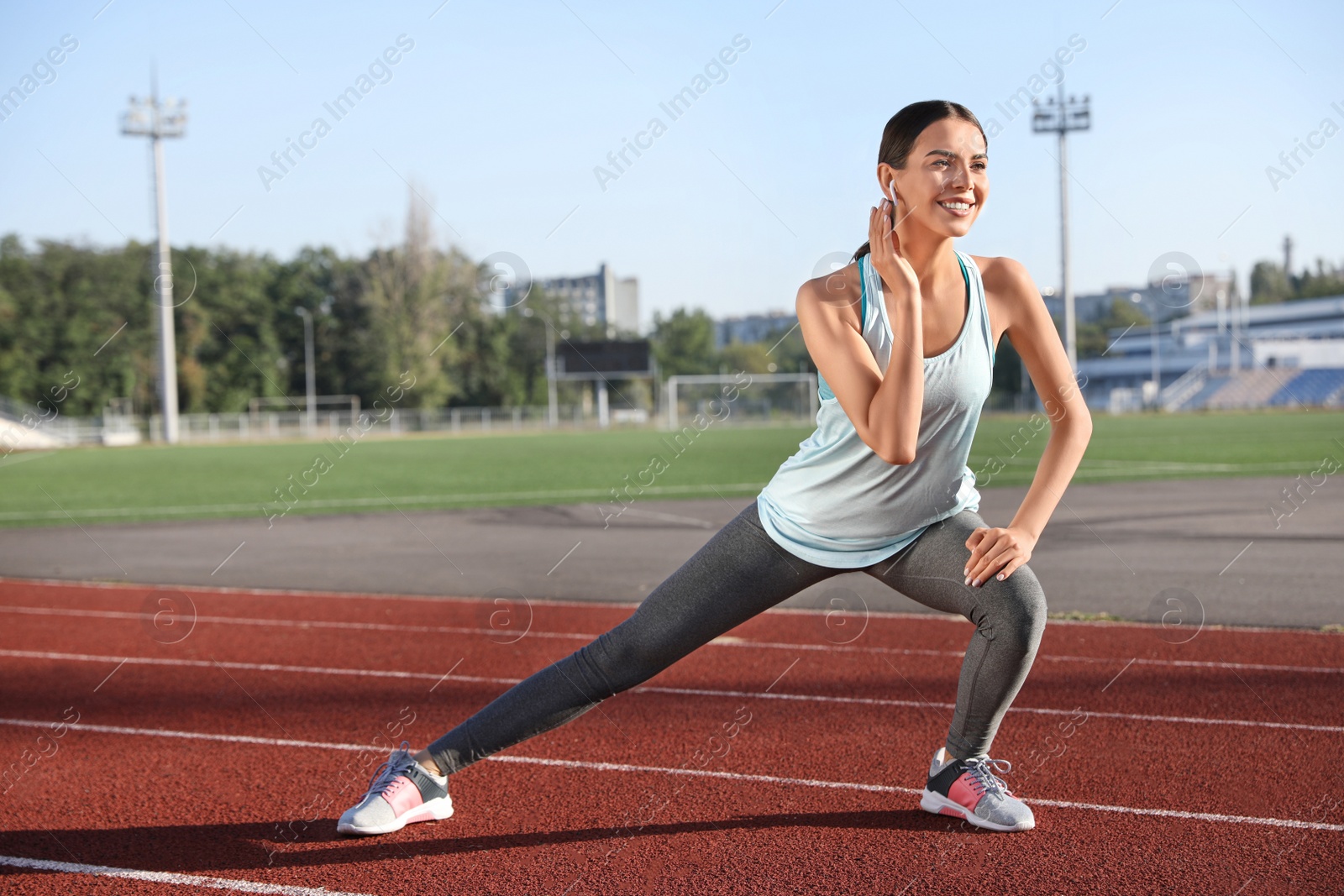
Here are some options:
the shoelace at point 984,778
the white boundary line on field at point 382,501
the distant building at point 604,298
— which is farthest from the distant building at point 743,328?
the shoelace at point 984,778

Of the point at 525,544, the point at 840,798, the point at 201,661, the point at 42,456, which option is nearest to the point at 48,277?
the point at 42,456

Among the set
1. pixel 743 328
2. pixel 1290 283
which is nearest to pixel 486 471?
pixel 743 328

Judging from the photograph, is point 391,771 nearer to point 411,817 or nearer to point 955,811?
point 411,817

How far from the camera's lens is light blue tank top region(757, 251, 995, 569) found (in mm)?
2840

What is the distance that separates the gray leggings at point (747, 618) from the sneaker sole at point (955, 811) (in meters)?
0.24

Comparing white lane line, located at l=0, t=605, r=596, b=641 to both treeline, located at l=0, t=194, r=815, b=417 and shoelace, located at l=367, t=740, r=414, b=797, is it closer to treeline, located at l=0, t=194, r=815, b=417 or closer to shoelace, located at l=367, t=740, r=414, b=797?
shoelace, located at l=367, t=740, r=414, b=797

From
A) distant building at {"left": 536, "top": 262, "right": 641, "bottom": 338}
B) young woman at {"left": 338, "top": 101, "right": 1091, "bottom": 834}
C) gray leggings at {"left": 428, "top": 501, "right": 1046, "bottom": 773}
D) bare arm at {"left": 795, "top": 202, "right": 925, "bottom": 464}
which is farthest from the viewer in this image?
distant building at {"left": 536, "top": 262, "right": 641, "bottom": 338}

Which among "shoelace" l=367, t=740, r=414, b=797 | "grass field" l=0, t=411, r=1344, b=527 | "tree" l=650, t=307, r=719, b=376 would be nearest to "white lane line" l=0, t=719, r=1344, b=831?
"shoelace" l=367, t=740, r=414, b=797

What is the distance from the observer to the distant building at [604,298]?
92.6m

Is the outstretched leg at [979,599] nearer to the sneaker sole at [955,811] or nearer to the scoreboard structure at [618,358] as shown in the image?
the sneaker sole at [955,811]

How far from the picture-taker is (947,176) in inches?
109

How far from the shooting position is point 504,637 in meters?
6.80

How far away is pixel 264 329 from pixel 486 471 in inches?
1851

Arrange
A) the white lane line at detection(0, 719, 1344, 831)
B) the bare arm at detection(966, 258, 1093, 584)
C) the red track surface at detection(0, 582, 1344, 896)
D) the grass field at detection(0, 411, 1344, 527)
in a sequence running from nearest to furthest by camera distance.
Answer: the bare arm at detection(966, 258, 1093, 584)
the red track surface at detection(0, 582, 1344, 896)
the white lane line at detection(0, 719, 1344, 831)
the grass field at detection(0, 411, 1344, 527)
